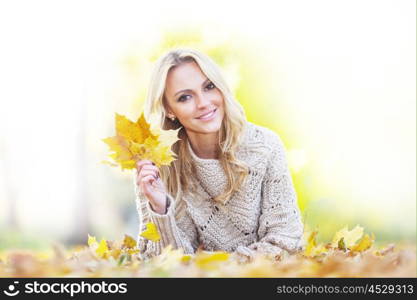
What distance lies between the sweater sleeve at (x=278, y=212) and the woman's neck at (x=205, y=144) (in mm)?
196

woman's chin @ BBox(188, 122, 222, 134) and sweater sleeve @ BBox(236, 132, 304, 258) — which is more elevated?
woman's chin @ BBox(188, 122, 222, 134)

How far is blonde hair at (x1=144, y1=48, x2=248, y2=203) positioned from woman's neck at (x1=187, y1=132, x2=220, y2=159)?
0.09ft

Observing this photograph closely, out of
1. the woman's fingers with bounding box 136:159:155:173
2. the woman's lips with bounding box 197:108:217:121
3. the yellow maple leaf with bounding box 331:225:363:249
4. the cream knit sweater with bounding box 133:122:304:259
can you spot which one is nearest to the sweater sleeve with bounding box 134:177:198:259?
the cream knit sweater with bounding box 133:122:304:259

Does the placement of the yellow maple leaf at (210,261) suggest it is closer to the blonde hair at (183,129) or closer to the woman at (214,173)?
the woman at (214,173)

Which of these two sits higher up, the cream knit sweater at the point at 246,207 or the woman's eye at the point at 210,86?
the woman's eye at the point at 210,86

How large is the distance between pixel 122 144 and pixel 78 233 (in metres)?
2.14

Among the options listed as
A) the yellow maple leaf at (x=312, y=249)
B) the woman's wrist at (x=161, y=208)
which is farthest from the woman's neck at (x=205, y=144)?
the yellow maple leaf at (x=312, y=249)

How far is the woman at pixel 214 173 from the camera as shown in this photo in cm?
204

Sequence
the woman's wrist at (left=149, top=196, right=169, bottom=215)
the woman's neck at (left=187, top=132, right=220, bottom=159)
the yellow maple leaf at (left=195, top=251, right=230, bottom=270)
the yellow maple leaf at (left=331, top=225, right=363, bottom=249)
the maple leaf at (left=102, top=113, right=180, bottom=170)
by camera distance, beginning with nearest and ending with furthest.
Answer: the yellow maple leaf at (left=195, top=251, right=230, bottom=270)
the maple leaf at (left=102, top=113, right=180, bottom=170)
the woman's wrist at (left=149, top=196, right=169, bottom=215)
the woman's neck at (left=187, top=132, right=220, bottom=159)
the yellow maple leaf at (left=331, top=225, right=363, bottom=249)

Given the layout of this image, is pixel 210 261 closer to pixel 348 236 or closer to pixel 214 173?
pixel 214 173

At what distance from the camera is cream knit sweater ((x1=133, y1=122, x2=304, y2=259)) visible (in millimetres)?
2111

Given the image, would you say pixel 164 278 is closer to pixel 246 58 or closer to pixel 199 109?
pixel 199 109

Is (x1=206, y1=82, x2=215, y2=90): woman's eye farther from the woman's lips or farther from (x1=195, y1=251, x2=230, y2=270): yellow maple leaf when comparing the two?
(x1=195, y1=251, x2=230, y2=270): yellow maple leaf

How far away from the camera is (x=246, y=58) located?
339cm
